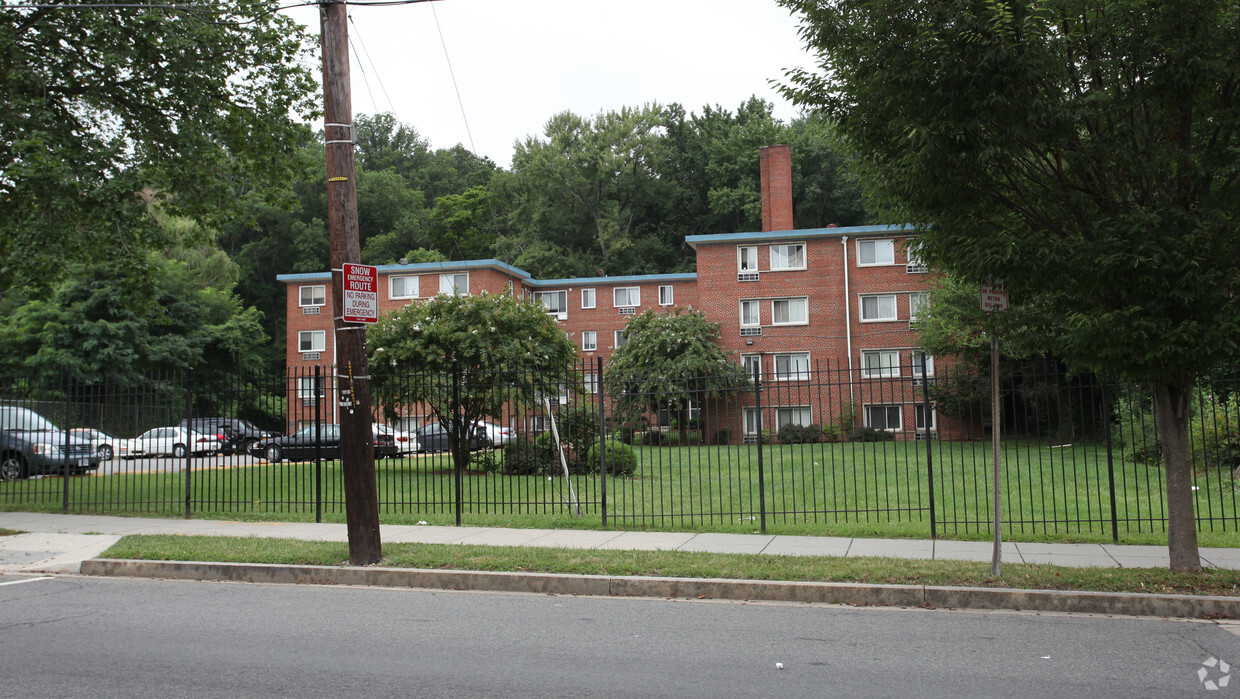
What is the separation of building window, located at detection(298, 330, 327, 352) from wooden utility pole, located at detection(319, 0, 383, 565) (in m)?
42.9

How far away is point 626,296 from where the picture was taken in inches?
1934

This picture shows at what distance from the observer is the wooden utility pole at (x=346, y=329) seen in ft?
32.5

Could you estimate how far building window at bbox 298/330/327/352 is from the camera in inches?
1997

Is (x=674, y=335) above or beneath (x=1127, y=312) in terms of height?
above

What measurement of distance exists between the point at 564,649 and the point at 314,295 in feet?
157

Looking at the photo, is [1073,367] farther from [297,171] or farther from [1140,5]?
[297,171]

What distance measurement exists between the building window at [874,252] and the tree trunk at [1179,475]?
32892 millimetres

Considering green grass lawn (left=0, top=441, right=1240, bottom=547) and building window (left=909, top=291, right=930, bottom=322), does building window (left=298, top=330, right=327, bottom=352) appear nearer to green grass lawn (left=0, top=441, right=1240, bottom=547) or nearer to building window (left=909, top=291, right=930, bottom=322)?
green grass lawn (left=0, top=441, right=1240, bottom=547)

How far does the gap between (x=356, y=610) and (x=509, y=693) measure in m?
3.25

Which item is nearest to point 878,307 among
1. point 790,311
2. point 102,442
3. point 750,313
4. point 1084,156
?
point 790,311

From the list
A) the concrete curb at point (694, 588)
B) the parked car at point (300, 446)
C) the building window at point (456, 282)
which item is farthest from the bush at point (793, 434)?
the building window at point (456, 282)

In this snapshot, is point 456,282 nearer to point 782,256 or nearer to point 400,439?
point 782,256

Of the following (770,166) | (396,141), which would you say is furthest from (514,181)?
(770,166)

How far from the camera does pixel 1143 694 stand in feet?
18.0
